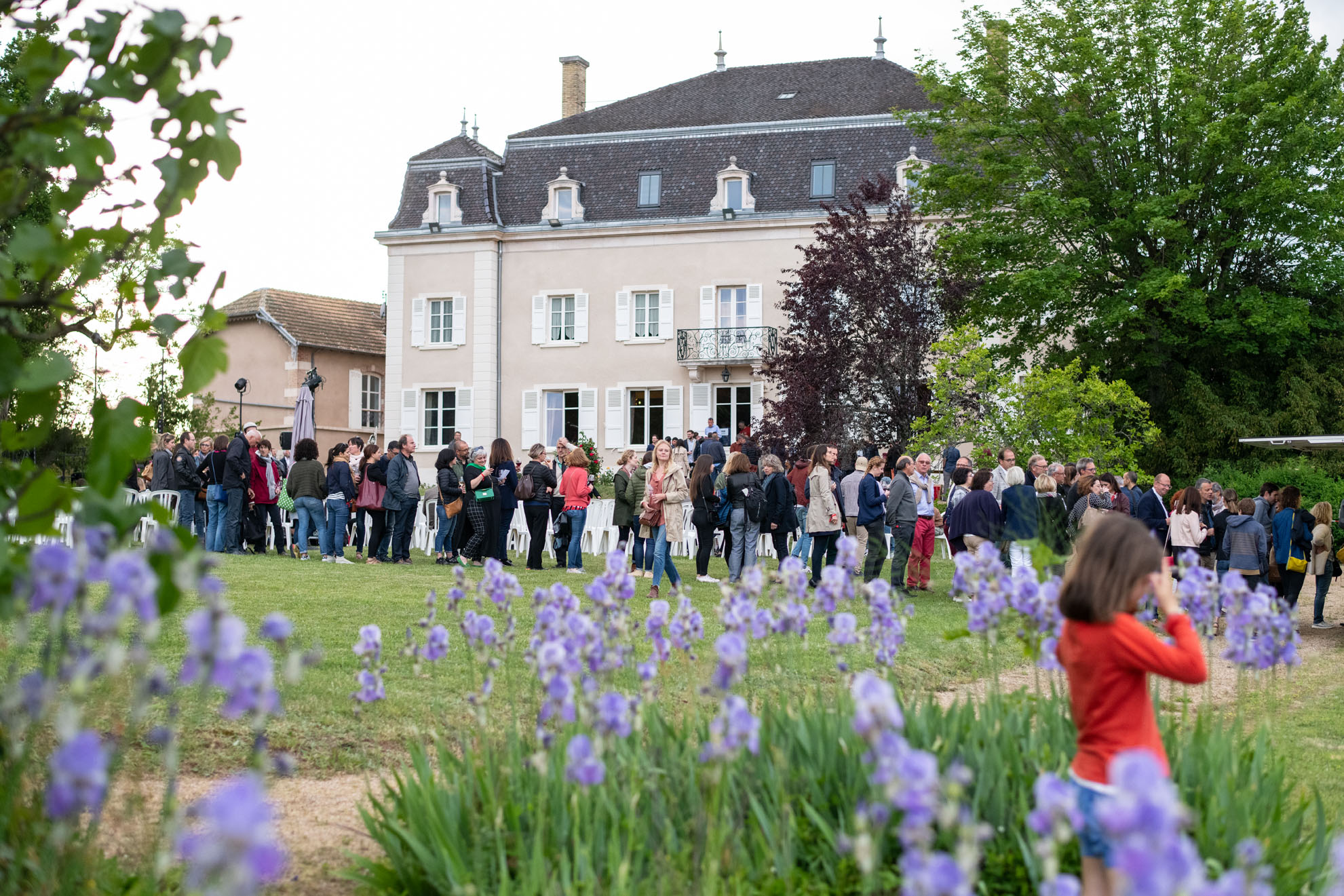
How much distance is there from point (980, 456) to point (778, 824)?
1851 cm

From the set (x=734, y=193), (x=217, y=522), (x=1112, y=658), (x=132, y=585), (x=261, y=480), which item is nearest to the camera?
(x=132, y=585)

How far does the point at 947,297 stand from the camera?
2836cm

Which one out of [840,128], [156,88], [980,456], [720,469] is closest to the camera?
[156,88]

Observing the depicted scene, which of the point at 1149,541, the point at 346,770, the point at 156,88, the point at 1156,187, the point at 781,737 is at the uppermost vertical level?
the point at 1156,187

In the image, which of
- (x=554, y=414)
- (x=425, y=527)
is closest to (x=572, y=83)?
(x=554, y=414)

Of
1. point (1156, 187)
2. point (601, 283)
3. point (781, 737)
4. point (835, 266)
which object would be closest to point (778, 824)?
point (781, 737)

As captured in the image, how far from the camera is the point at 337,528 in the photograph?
53.6 ft

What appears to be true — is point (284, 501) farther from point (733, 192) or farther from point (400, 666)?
point (733, 192)

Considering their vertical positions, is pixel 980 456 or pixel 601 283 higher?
pixel 601 283

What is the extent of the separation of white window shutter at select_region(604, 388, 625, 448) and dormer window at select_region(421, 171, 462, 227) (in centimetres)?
751

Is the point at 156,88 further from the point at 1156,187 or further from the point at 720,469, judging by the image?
the point at 1156,187

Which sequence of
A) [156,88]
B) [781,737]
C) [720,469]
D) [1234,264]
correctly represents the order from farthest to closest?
[1234,264]
[720,469]
[781,737]
[156,88]

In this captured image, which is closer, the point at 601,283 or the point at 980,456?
the point at 980,456

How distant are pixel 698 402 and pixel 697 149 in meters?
8.08
